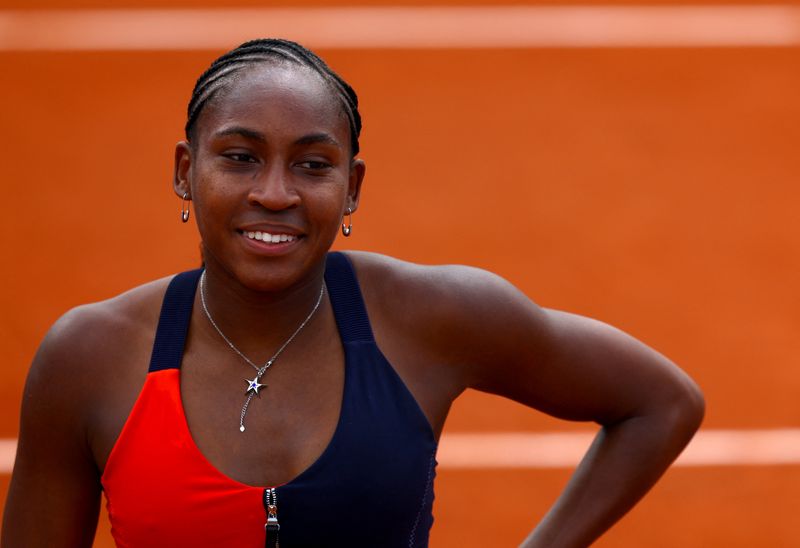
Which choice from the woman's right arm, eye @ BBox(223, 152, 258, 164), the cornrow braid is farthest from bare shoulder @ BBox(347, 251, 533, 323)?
the woman's right arm

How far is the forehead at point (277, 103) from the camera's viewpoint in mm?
2381

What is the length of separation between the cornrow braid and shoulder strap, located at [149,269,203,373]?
0.90ft

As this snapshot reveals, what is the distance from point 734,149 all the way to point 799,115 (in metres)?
0.42

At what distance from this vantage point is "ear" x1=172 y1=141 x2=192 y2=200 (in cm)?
252

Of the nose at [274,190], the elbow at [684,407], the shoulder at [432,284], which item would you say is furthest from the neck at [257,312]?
the elbow at [684,407]

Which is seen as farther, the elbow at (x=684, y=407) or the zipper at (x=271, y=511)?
the elbow at (x=684, y=407)

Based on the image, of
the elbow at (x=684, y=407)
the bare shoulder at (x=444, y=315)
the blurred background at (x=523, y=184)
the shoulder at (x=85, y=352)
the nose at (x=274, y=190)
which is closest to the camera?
the nose at (x=274, y=190)

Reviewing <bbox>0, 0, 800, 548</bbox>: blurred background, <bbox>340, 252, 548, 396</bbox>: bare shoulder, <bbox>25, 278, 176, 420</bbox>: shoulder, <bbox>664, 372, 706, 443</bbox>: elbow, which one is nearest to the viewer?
<bbox>25, 278, 176, 420</bbox>: shoulder

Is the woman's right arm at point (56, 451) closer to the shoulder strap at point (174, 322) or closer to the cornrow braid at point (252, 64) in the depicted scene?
the shoulder strap at point (174, 322)

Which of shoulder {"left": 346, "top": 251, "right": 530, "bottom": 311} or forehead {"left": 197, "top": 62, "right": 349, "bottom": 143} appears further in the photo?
shoulder {"left": 346, "top": 251, "right": 530, "bottom": 311}

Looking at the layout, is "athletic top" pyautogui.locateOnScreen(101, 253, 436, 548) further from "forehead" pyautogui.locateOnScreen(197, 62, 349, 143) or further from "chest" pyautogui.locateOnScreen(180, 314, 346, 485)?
"forehead" pyautogui.locateOnScreen(197, 62, 349, 143)

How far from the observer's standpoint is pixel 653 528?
5.22 metres

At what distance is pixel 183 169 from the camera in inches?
101

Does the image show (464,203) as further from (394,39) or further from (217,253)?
(217,253)
